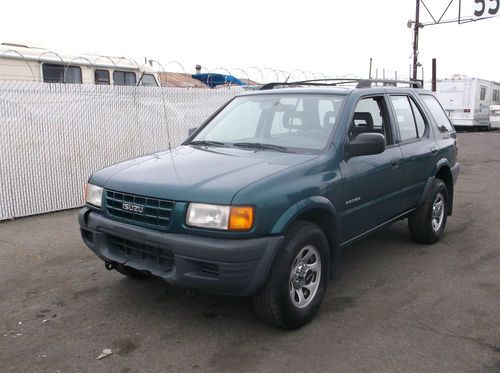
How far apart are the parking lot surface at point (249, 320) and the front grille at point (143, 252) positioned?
0.54 metres

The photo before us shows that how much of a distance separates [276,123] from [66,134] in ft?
13.5

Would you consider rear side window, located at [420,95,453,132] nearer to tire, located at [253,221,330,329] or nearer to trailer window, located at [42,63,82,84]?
tire, located at [253,221,330,329]

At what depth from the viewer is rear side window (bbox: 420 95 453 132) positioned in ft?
19.1

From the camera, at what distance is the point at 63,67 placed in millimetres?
10766

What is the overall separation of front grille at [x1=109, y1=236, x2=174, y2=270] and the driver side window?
6.66 ft

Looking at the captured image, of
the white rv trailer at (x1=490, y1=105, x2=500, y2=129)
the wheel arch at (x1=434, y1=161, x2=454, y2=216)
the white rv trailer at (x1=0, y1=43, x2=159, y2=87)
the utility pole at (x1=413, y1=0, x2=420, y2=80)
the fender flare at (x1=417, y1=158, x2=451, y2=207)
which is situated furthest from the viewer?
the white rv trailer at (x1=490, y1=105, x2=500, y2=129)

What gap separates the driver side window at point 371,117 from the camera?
14.6 feet

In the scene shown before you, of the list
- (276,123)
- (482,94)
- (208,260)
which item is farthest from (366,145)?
(482,94)

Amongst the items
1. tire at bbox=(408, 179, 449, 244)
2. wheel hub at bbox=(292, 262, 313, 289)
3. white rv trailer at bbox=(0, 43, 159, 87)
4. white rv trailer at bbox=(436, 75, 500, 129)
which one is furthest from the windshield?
white rv trailer at bbox=(436, 75, 500, 129)

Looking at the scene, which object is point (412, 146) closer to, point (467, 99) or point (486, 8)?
point (486, 8)

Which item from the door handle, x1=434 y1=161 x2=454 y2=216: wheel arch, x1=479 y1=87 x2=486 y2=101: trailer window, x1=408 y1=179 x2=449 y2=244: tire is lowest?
x1=408 y1=179 x2=449 y2=244: tire

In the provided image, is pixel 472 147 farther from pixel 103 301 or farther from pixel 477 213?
pixel 103 301

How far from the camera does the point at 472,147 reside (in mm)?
16484

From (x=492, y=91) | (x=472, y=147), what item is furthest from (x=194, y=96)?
(x=492, y=91)
